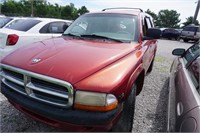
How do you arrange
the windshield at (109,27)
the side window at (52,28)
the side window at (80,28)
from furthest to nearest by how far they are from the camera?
the side window at (52,28)
the side window at (80,28)
the windshield at (109,27)

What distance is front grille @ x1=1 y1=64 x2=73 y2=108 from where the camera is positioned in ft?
5.91

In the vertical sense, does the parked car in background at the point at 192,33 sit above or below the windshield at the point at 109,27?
below

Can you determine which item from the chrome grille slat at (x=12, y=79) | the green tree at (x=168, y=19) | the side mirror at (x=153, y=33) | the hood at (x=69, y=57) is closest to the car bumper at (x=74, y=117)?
the chrome grille slat at (x=12, y=79)

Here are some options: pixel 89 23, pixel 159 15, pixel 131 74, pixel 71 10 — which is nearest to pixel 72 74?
pixel 131 74

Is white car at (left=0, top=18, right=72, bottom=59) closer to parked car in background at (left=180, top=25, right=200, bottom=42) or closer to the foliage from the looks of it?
parked car in background at (left=180, top=25, right=200, bottom=42)

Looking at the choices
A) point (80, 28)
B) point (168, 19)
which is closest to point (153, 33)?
point (80, 28)

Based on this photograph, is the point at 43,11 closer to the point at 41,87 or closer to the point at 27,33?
the point at 27,33

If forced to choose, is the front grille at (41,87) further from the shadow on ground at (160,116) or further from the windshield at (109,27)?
the shadow on ground at (160,116)

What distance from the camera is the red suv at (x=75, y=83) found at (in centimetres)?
174

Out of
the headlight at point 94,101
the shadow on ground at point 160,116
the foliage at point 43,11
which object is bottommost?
the shadow on ground at point 160,116

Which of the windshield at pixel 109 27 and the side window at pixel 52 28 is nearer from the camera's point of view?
the windshield at pixel 109 27

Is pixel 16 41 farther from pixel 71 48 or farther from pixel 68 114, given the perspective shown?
pixel 68 114

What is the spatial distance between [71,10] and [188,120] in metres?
44.3

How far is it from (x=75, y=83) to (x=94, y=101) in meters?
0.26
